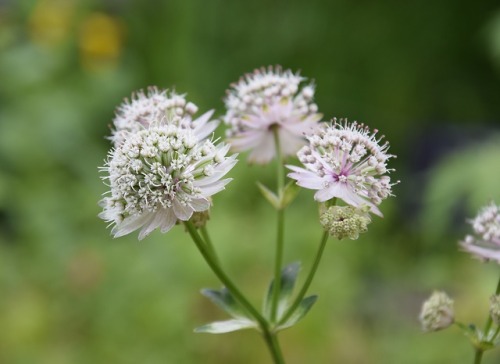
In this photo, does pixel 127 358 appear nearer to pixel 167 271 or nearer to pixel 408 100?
pixel 167 271

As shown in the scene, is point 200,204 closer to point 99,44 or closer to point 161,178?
point 161,178

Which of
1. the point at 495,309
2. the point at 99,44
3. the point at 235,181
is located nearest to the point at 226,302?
the point at 495,309

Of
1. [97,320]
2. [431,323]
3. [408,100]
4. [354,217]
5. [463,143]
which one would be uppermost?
[408,100]

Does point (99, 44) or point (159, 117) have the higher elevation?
point (99, 44)

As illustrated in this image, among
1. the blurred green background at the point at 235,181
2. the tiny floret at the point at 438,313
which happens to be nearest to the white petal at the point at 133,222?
the tiny floret at the point at 438,313

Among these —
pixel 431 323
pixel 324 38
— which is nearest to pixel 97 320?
pixel 431 323

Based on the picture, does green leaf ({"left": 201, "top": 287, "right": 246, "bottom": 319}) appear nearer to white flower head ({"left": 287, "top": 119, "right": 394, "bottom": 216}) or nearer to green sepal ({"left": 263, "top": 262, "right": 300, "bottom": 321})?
green sepal ({"left": 263, "top": 262, "right": 300, "bottom": 321})

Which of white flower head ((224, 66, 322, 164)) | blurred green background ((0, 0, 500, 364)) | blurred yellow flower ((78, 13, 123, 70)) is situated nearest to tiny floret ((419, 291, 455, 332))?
white flower head ((224, 66, 322, 164))
